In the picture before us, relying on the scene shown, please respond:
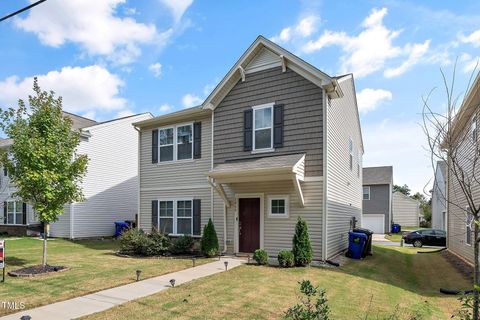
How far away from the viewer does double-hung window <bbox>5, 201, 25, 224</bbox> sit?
869 inches

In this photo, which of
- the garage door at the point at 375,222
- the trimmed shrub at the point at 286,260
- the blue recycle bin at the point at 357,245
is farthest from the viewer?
the garage door at the point at 375,222

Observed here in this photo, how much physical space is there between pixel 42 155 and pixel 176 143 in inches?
242

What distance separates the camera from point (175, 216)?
47.9ft

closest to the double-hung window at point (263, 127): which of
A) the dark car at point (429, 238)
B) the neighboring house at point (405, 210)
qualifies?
the dark car at point (429, 238)

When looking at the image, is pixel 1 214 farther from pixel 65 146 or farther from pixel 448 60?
pixel 448 60

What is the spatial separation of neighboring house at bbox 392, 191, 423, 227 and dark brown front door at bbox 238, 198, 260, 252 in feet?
124

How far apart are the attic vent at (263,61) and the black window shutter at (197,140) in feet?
10.3

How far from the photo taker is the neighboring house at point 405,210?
44.6 meters

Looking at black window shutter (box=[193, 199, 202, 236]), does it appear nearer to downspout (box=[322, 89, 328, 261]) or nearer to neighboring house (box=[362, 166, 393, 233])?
downspout (box=[322, 89, 328, 261])

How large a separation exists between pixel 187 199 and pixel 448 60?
10.8 metres

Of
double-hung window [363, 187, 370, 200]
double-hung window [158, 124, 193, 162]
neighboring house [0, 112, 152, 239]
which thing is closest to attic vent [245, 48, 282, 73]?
double-hung window [158, 124, 193, 162]

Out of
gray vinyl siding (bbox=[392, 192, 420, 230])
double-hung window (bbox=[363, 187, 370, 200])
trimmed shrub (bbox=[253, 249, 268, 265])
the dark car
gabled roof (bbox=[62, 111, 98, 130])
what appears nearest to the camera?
trimmed shrub (bbox=[253, 249, 268, 265])

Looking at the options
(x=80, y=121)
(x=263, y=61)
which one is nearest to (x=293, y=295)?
(x=263, y=61)

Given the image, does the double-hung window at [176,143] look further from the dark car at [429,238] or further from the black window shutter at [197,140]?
the dark car at [429,238]
